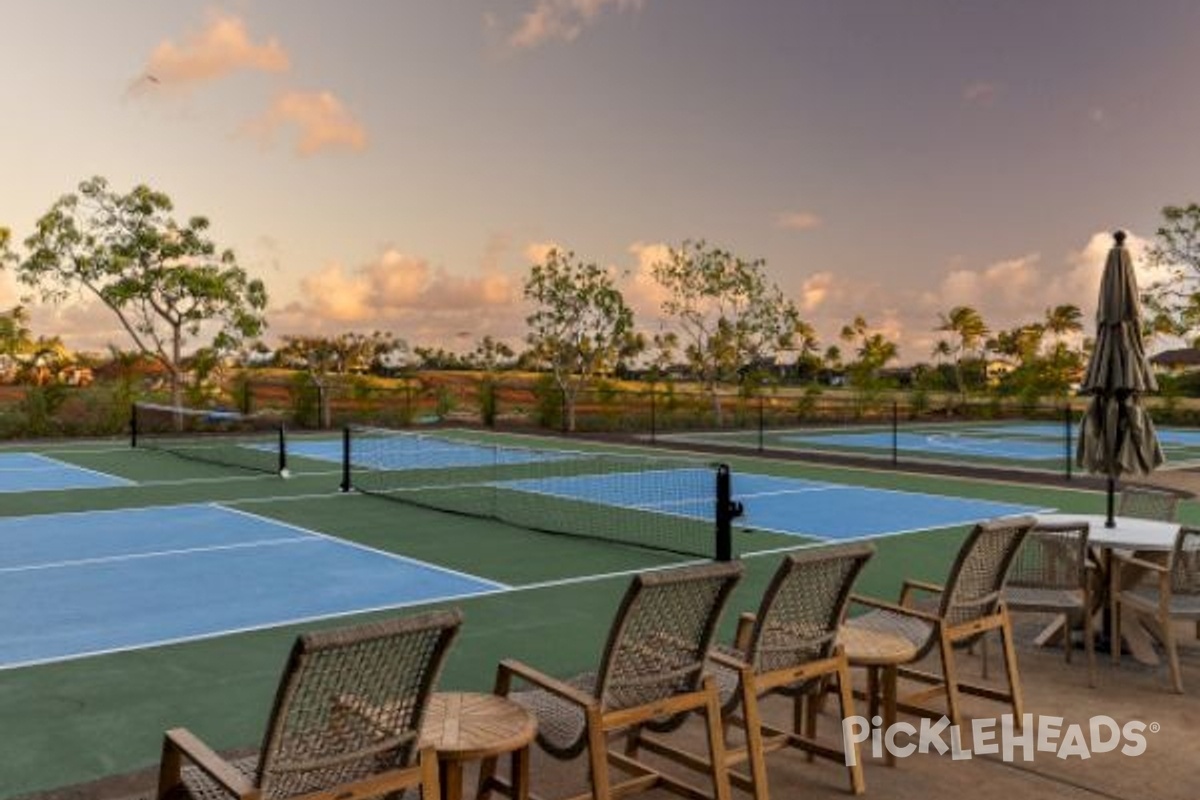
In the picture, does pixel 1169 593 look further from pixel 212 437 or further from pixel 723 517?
pixel 212 437

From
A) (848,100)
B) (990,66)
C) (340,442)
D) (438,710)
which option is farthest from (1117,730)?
(848,100)

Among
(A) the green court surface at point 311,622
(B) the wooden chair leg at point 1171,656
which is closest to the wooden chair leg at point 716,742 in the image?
(A) the green court surface at point 311,622

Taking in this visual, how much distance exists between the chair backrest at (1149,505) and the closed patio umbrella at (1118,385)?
1.04 meters

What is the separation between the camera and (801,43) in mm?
32625

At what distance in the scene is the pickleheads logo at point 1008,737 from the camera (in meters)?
5.98

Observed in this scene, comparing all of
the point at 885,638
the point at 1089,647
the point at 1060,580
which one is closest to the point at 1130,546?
the point at 1060,580

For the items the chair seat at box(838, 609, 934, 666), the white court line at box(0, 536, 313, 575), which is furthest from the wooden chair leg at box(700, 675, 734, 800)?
the white court line at box(0, 536, 313, 575)

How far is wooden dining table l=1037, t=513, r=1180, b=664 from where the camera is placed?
768 cm

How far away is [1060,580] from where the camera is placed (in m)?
7.78

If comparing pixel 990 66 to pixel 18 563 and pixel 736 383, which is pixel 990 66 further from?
pixel 18 563

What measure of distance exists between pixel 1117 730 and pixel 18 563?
34.2 feet

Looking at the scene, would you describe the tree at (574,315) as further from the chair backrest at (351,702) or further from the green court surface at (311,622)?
the chair backrest at (351,702)

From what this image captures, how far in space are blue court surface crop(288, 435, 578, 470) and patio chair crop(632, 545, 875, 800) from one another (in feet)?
52.2

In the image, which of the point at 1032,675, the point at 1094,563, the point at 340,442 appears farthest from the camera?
the point at 340,442
